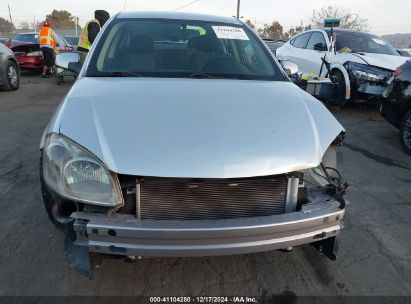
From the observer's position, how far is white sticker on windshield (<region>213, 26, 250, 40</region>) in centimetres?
345

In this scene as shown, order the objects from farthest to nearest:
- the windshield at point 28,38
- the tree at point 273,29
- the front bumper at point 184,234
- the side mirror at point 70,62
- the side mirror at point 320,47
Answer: the tree at point 273,29, the windshield at point 28,38, the side mirror at point 320,47, the side mirror at point 70,62, the front bumper at point 184,234

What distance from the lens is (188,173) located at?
1.87 m

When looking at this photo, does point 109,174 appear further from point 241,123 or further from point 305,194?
point 305,194

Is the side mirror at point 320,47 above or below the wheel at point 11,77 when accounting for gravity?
above

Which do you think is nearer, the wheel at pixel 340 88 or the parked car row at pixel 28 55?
the wheel at pixel 340 88

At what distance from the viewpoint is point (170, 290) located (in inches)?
92.0

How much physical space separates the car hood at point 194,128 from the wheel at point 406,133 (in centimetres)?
323

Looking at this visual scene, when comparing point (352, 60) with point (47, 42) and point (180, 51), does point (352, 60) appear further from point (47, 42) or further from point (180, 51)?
point (47, 42)

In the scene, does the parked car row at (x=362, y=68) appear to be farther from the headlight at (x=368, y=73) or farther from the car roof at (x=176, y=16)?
the car roof at (x=176, y=16)

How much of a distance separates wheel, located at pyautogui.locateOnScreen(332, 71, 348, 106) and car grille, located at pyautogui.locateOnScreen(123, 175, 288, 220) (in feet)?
18.9

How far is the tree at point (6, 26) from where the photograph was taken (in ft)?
173

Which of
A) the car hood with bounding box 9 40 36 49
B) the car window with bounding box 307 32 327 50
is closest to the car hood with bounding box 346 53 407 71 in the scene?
the car window with bounding box 307 32 327 50

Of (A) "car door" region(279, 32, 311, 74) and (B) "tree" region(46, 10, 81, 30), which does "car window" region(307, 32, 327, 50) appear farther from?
(B) "tree" region(46, 10, 81, 30)

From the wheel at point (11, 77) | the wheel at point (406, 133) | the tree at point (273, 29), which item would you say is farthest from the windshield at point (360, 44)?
the tree at point (273, 29)
